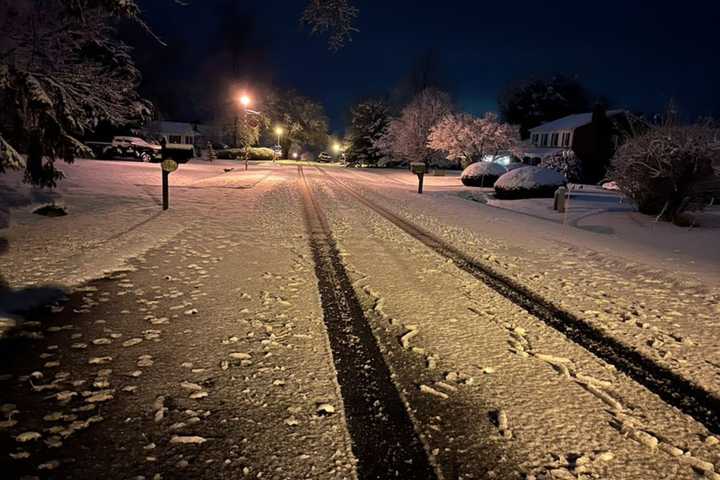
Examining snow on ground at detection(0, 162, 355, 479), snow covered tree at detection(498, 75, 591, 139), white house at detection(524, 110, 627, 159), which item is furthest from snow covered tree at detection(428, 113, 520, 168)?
snow on ground at detection(0, 162, 355, 479)

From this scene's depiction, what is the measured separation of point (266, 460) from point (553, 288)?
4399 mm

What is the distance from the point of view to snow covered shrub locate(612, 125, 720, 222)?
37.1ft

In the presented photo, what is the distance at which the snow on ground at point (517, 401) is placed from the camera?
86.4 inches

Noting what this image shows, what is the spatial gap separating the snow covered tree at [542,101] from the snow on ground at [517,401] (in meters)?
60.7

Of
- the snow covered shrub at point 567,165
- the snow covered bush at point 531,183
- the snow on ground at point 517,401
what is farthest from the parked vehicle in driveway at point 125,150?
the snow on ground at point 517,401

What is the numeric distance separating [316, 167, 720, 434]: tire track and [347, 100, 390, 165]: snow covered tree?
5129 cm

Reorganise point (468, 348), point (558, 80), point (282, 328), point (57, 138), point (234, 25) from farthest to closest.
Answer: point (558, 80), point (234, 25), point (57, 138), point (282, 328), point (468, 348)

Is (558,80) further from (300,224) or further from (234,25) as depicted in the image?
(300,224)

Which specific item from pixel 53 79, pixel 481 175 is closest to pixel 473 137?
pixel 481 175

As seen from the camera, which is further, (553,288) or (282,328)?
(553,288)

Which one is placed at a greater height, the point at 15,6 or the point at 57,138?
the point at 15,6

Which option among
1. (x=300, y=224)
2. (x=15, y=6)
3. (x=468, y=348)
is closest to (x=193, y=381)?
(x=468, y=348)

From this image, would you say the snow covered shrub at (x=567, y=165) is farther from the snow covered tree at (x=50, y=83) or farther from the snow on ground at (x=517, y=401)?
the snow on ground at (x=517, y=401)

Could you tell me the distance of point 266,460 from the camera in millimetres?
2098
